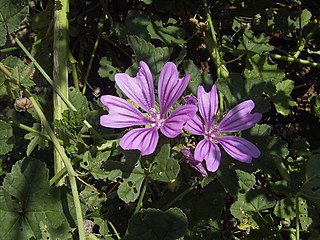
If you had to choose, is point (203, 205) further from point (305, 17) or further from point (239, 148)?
point (305, 17)

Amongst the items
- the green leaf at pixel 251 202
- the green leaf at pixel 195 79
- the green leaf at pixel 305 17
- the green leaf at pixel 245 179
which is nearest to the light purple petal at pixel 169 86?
the green leaf at pixel 195 79

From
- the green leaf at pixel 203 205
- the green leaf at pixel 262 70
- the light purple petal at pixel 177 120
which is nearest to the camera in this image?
the light purple petal at pixel 177 120

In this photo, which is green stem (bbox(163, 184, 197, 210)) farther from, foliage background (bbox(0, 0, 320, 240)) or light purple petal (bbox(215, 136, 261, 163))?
light purple petal (bbox(215, 136, 261, 163))

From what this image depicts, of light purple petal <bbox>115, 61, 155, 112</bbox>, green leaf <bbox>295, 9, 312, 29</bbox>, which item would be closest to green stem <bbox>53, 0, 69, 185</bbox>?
light purple petal <bbox>115, 61, 155, 112</bbox>

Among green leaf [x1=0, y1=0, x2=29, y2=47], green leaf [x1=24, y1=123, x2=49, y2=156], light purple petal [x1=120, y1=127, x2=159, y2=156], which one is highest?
green leaf [x1=0, y1=0, x2=29, y2=47]

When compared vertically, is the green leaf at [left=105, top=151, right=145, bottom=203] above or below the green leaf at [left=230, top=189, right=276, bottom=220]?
above

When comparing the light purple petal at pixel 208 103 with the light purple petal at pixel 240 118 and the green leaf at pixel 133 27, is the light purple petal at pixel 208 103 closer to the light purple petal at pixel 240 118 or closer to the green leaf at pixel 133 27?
the light purple petal at pixel 240 118

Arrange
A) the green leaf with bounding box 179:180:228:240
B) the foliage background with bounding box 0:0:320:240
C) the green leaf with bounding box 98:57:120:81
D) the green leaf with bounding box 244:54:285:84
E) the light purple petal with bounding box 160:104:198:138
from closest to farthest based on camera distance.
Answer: the light purple petal with bounding box 160:104:198:138, the foliage background with bounding box 0:0:320:240, the green leaf with bounding box 179:180:228:240, the green leaf with bounding box 244:54:285:84, the green leaf with bounding box 98:57:120:81

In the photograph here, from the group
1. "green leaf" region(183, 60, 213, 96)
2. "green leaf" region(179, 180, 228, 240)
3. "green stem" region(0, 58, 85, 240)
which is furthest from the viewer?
"green leaf" region(179, 180, 228, 240)
